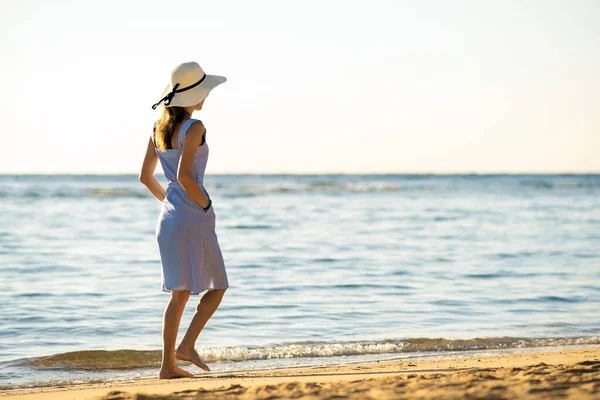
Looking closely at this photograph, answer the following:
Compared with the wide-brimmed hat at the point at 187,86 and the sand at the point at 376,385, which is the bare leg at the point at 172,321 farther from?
the wide-brimmed hat at the point at 187,86

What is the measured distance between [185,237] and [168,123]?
25.8 inches

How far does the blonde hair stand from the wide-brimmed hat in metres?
0.04

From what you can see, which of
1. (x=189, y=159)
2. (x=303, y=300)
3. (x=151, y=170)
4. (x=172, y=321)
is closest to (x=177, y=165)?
(x=189, y=159)

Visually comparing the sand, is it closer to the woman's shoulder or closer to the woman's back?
the woman's back

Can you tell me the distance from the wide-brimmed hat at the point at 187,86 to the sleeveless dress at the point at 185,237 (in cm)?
26

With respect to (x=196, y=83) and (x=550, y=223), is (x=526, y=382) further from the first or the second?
(x=550, y=223)

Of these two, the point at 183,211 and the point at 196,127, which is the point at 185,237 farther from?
the point at 196,127

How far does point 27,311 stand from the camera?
27.2 ft

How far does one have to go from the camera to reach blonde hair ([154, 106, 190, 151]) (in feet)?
15.6

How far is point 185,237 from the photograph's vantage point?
472 centimetres

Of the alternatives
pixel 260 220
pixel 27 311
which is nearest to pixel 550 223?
pixel 260 220

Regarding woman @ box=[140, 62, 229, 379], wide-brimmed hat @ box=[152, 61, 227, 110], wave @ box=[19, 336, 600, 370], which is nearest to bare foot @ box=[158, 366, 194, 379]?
woman @ box=[140, 62, 229, 379]

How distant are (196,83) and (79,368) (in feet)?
8.78

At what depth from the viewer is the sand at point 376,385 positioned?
3957mm
